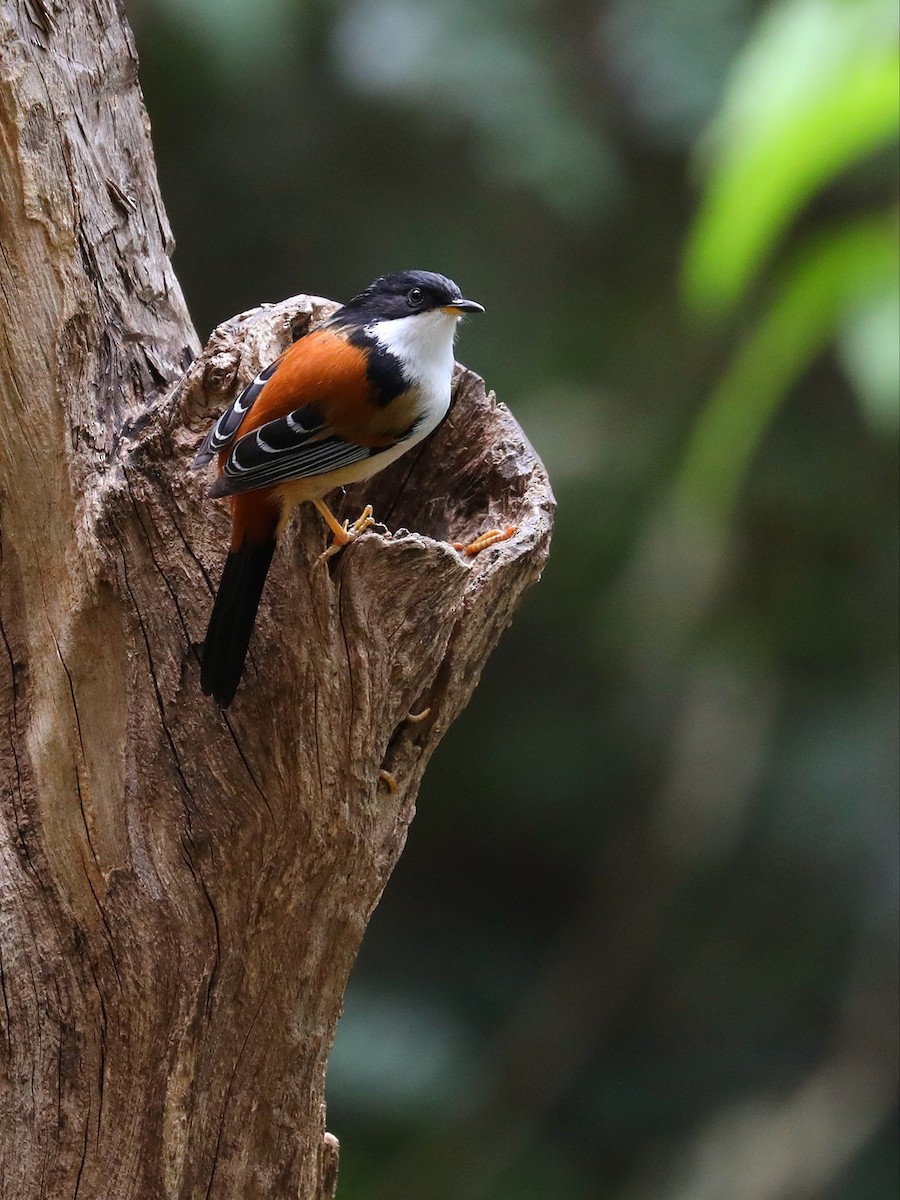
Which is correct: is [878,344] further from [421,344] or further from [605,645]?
[605,645]

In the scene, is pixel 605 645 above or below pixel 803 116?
below

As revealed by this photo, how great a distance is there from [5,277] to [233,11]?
3.10m

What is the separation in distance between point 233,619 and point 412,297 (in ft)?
3.74

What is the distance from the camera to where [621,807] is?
21.5 feet

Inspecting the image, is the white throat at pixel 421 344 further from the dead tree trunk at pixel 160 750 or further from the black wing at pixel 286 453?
the dead tree trunk at pixel 160 750

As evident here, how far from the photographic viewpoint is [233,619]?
2383 mm

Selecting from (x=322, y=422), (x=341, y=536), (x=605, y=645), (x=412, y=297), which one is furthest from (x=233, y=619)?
(x=605, y=645)

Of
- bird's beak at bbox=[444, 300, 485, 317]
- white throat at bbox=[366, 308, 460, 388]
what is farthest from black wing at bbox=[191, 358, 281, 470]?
bird's beak at bbox=[444, 300, 485, 317]

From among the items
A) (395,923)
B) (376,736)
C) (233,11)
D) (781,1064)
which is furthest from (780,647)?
(376,736)

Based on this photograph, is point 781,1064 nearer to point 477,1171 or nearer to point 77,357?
point 477,1171

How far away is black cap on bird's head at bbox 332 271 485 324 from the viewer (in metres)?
3.12

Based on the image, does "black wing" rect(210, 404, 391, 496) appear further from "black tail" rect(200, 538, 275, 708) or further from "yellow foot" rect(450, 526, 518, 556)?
"yellow foot" rect(450, 526, 518, 556)

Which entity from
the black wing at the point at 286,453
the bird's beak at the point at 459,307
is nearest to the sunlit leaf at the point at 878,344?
the black wing at the point at 286,453

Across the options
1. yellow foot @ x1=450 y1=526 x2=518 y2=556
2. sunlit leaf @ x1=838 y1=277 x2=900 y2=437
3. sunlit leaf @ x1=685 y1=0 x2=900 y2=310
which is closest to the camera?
sunlit leaf @ x1=685 y1=0 x2=900 y2=310
